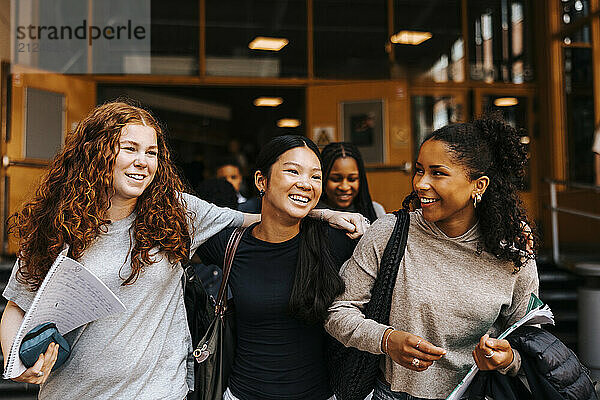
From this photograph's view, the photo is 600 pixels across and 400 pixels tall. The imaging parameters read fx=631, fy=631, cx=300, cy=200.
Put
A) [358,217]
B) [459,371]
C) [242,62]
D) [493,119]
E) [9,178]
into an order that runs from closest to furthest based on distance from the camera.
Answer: [459,371] < [493,119] < [358,217] < [9,178] < [242,62]

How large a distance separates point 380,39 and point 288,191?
23.2ft

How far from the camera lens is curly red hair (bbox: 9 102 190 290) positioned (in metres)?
2.17

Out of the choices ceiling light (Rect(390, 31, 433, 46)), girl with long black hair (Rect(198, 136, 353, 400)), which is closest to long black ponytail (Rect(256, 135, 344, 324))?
girl with long black hair (Rect(198, 136, 353, 400))

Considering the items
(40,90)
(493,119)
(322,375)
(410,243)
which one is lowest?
(322,375)

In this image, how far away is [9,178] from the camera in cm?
798

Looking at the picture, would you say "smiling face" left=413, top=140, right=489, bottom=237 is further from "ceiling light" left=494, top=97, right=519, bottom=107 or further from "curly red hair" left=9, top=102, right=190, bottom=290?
"ceiling light" left=494, top=97, right=519, bottom=107

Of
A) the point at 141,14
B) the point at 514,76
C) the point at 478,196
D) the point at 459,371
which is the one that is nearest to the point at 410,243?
the point at 478,196

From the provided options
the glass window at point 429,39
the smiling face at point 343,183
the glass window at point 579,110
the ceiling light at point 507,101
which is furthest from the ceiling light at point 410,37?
the smiling face at point 343,183

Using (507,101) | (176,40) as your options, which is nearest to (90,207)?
(176,40)

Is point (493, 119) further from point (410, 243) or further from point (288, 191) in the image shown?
point (288, 191)

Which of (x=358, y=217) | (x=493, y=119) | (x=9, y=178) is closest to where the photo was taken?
(x=493, y=119)

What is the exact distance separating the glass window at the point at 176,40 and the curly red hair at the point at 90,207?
6463 millimetres

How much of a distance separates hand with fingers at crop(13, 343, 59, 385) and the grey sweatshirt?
3.15 ft

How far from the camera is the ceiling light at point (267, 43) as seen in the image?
8.98 metres
